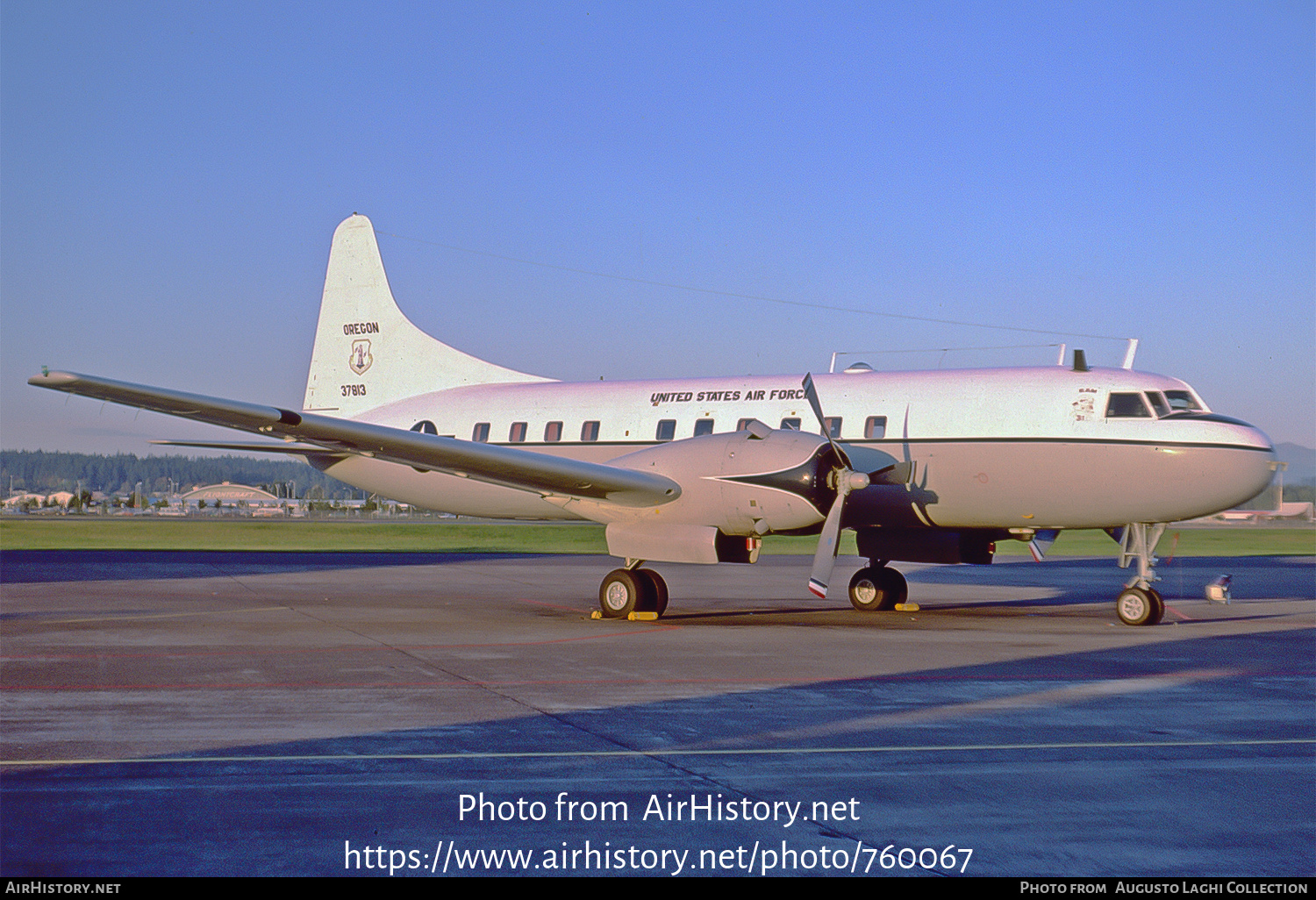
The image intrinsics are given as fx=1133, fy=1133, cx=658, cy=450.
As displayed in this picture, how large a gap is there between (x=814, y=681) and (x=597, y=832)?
5436 mm

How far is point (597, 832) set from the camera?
5.65 meters

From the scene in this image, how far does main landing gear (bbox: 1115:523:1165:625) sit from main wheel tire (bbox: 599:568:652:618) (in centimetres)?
705

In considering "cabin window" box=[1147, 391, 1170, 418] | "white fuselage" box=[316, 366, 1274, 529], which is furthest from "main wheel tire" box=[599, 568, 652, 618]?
"cabin window" box=[1147, 391, 1170, 418]

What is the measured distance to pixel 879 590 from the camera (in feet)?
62.8

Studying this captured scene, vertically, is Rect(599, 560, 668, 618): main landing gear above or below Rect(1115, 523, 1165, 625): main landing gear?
below

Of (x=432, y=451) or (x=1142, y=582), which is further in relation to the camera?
(x=1142, y=582)

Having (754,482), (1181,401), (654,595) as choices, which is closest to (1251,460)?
Answer: (1181,401)

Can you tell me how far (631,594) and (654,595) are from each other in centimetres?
36

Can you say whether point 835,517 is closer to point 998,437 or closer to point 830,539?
point 830,539

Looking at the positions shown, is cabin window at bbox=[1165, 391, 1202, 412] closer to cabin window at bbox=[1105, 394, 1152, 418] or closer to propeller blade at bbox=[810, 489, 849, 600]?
cabin window at bbox=[1105, 394, 1152, 418]

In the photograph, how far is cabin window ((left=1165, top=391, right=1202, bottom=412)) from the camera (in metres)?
16.4

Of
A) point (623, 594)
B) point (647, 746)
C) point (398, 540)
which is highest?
point (623, 594)

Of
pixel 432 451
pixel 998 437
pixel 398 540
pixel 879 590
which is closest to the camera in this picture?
pixel 432 451

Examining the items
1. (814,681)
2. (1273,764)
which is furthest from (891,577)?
(1273,764)
